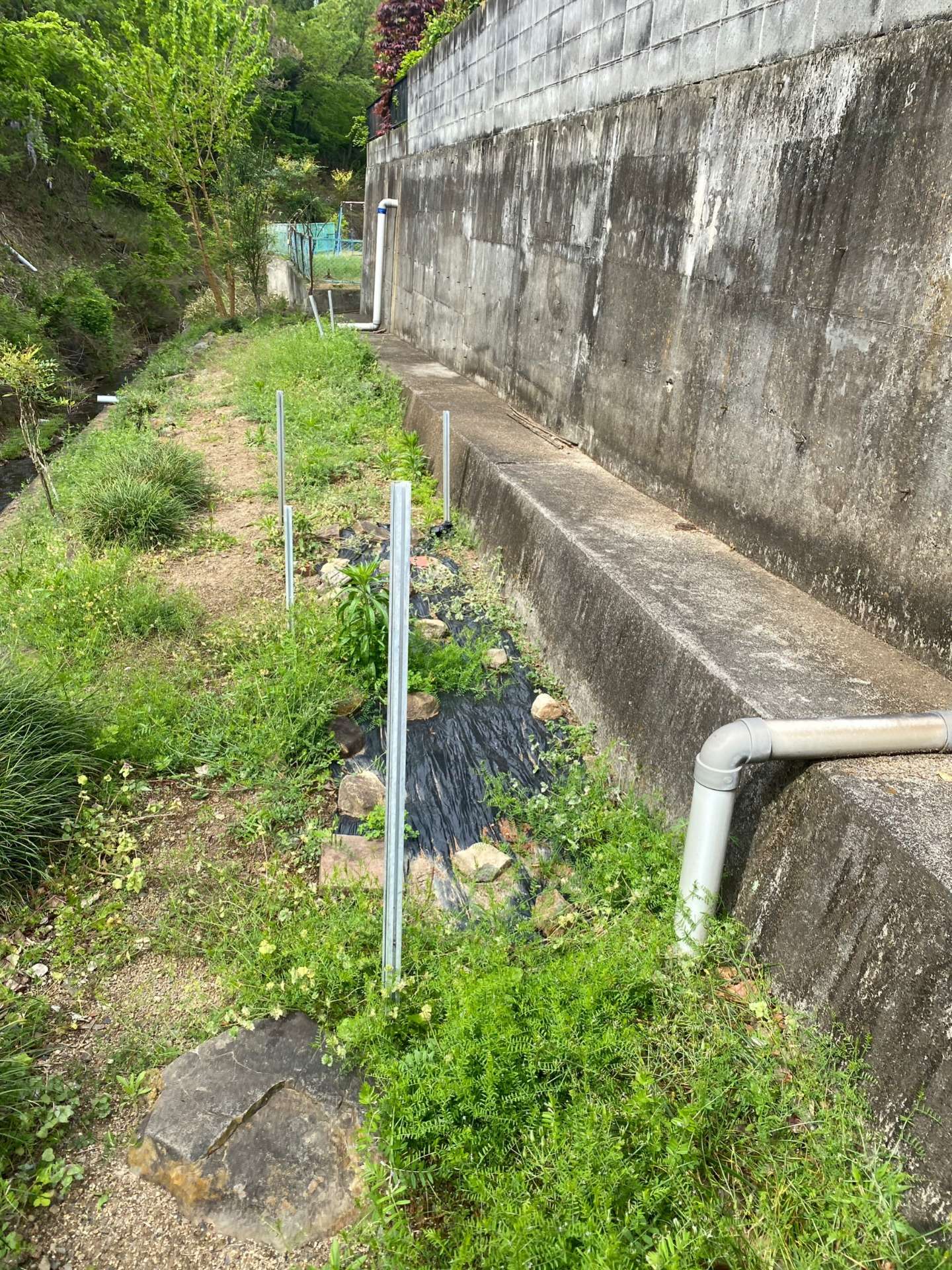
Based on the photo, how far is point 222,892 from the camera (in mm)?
3307

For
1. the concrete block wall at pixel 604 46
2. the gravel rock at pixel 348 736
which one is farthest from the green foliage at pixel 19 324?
the gravel rock at pixel 348 736

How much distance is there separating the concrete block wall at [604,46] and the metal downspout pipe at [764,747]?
2.56m

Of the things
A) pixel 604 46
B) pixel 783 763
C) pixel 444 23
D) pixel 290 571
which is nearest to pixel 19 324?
pixel 444 23

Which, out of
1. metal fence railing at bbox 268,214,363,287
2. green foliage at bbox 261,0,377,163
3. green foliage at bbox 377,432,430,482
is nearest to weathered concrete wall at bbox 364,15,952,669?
green foliage at bbox 377,432,430,482

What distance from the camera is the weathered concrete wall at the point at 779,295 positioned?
10.4ft

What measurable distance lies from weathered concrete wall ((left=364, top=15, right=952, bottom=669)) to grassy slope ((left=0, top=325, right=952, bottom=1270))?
152 cm

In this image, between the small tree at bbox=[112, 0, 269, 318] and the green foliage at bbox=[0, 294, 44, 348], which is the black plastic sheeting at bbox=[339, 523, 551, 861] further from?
the small tree at bbox=[112, 0, 269, 318]

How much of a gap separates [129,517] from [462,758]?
3.75 metres

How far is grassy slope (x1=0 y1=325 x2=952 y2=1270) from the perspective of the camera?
2.04 metres

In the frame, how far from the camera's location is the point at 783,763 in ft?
9.07

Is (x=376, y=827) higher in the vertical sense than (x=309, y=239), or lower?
lower

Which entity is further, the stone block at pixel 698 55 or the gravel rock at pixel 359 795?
the stone block at pixel 698 55

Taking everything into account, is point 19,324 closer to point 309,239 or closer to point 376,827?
point 309,239

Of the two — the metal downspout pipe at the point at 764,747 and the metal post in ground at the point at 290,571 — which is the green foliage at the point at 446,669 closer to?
the metal post in ground at the point at 290,571
